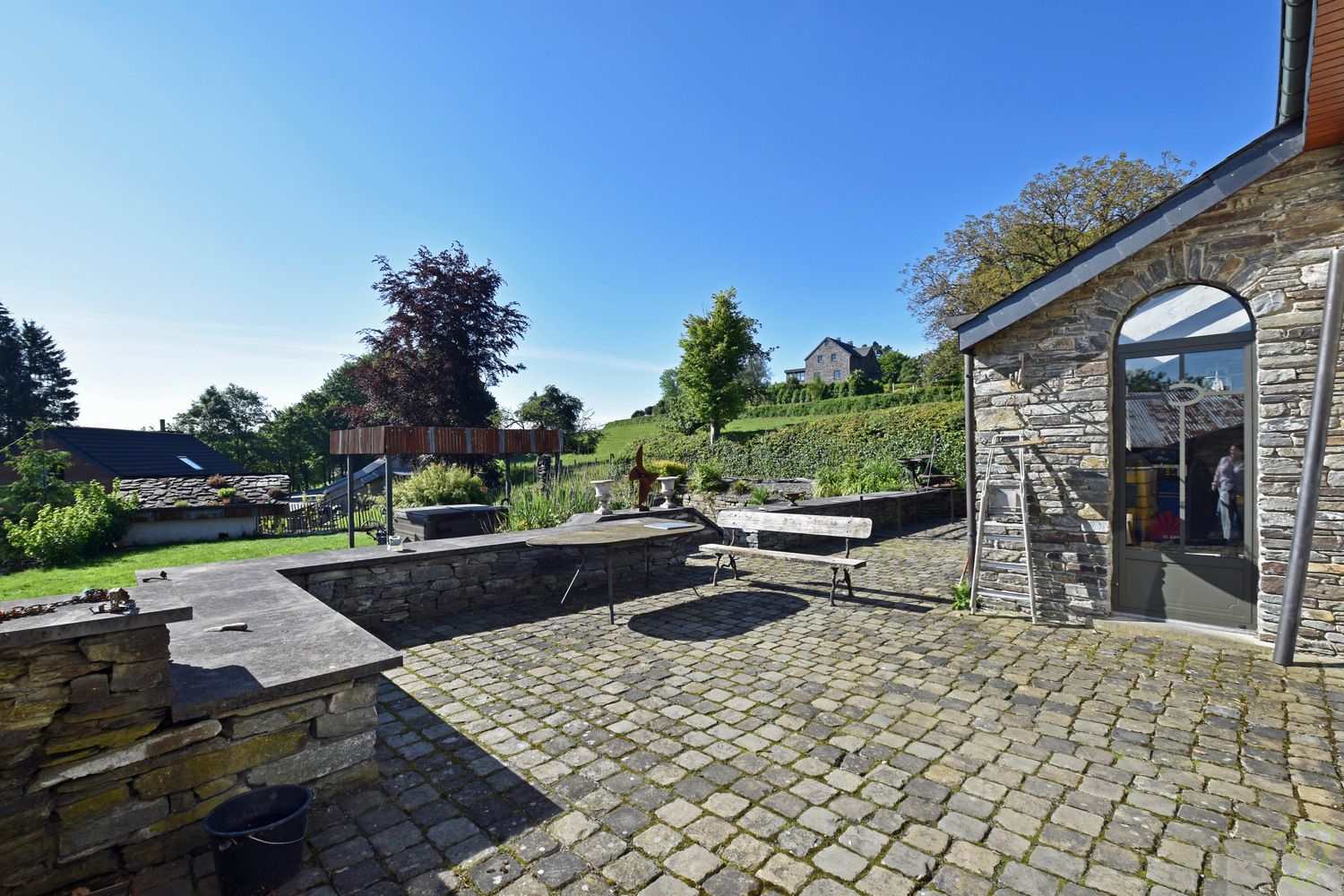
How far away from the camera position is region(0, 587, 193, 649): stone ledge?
2080mm

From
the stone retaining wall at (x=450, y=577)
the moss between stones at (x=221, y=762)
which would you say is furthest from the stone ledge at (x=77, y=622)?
the stone retaining wall at (x=450, y=577)

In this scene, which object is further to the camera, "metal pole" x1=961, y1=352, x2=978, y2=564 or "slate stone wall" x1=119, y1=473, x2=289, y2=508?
"slate stone wall" x1=119, y1=473, x2=289, y2=508

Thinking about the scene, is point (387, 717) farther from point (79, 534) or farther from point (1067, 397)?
point (79, 534)

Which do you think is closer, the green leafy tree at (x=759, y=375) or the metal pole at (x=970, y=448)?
the metal pole at (x=970, y=448)

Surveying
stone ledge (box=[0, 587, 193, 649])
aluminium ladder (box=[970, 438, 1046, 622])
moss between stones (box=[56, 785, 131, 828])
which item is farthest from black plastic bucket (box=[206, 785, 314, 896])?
aluminium ladder (box=[970, 438, 1046, 622])

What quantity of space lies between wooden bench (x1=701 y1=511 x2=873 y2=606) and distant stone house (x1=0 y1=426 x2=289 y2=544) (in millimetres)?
12707

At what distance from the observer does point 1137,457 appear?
556 cm

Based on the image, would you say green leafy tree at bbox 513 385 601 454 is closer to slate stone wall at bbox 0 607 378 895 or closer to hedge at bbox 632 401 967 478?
hedge at bbox 632 401 967 478

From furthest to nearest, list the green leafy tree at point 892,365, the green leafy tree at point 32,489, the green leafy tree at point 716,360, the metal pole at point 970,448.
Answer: the green leafy tree at point 892,365
the green leafy tree at point 716,360
the green leafy tree at point 32,489
the metal pole at point 970,448

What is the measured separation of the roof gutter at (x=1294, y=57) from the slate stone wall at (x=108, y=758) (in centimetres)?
666

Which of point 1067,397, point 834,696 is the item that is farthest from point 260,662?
point 1067,397

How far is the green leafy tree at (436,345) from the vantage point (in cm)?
2027

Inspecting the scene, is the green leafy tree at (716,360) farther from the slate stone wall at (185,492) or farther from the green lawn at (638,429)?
the slate stone wall at (185,492)

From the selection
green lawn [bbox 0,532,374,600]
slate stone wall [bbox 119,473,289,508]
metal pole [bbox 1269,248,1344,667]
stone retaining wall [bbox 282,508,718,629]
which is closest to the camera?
metal pole [bbox 1269,248,1344,667]
